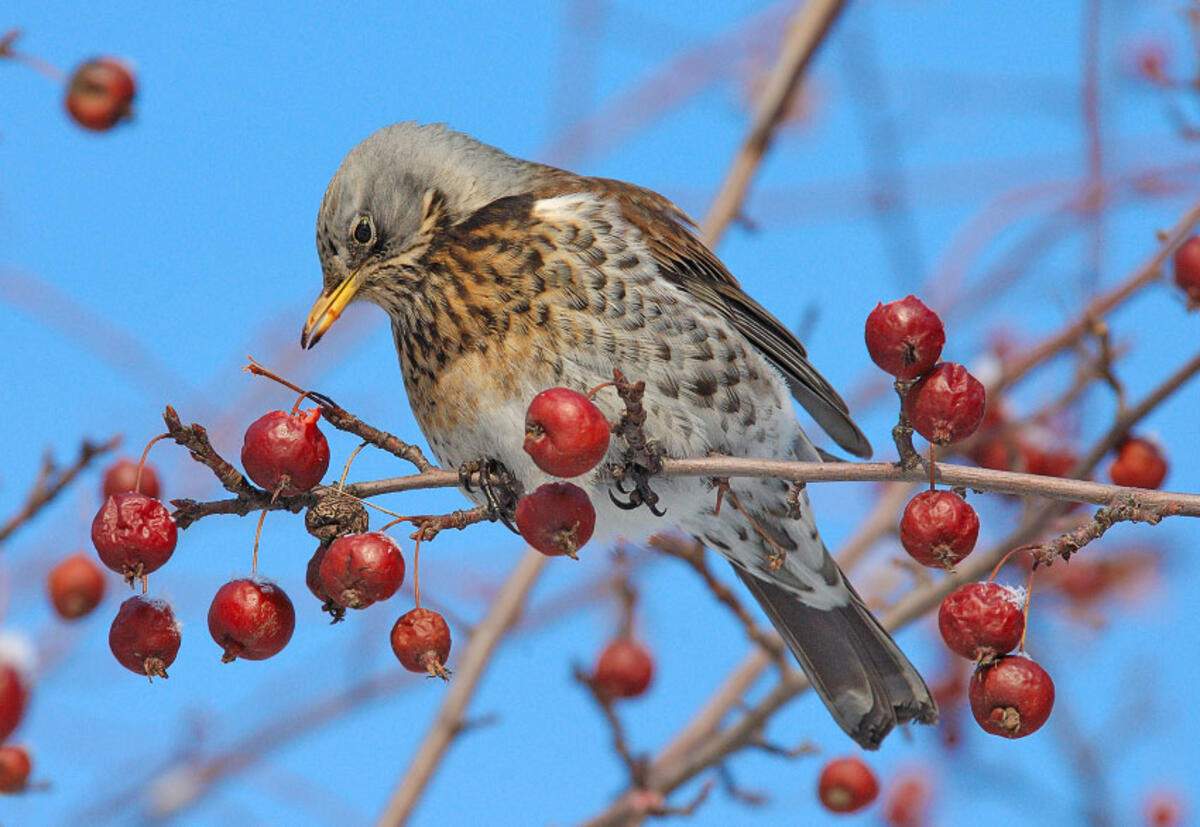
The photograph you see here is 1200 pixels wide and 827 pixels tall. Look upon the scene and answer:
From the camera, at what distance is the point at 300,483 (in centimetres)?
222

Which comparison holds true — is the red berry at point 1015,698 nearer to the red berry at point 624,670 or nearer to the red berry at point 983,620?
the red berry at point 983,620

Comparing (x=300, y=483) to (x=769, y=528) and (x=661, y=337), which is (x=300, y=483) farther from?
(x=769, y=528)

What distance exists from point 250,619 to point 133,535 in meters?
0.23

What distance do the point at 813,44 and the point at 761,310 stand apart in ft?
3.34

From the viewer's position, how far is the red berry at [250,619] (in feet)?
7.29

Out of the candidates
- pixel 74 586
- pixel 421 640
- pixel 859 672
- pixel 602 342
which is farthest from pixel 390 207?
pixel 859 672

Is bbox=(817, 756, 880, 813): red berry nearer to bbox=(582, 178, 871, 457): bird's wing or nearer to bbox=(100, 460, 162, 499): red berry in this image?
bbox=(582, 178, 871, 457): bird's wing

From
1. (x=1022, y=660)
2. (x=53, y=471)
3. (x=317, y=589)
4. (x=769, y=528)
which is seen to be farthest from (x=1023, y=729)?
(x=53, y=471)

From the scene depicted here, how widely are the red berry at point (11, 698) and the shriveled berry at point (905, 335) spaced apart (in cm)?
197

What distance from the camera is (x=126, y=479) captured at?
2.80m

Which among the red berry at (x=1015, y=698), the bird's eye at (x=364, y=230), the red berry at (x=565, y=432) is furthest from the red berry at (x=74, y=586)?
the red berry at (x=1015, y=698)

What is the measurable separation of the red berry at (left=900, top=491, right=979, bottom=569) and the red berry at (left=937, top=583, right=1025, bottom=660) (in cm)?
7

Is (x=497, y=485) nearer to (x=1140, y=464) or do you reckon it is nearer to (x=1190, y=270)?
(x=1140, y=464)

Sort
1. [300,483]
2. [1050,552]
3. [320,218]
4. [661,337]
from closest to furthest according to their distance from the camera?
1. [1050,552]
2. [300,483]
3. [661,337]
4. [320,218]
